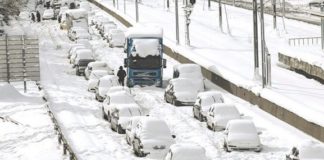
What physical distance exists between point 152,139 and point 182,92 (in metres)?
11.8

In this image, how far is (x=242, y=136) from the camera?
93.6 feet

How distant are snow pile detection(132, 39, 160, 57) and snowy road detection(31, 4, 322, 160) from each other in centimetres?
240

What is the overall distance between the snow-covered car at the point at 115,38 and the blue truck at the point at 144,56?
67.0 feet

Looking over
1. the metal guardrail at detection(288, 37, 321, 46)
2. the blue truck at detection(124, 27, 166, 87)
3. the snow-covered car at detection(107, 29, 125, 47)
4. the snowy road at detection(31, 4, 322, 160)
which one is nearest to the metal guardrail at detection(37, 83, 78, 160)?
the snowy road at detection(31, 4, 322, 160)

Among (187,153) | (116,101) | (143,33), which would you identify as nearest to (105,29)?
(143,33)

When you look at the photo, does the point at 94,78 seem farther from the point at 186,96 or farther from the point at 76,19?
the point at 76,19

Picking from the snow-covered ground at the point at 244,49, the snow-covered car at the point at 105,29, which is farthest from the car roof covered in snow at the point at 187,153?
the snow-covered car at the point at 105,29

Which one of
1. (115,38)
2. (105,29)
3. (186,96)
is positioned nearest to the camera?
(186,96)

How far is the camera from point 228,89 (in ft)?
142

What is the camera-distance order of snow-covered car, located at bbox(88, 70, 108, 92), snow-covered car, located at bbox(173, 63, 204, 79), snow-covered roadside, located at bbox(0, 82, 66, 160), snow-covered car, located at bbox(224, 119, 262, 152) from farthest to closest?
snow-covered car, located at bbox(88, 70, 108, 92) → snow-covered car, located at bbox(173, 63, 204, 79) → snow-covered roadside, located at bbox(0, 82, 66, 160) → snow-covered car, located at bbox(224, 119, 262, 152)

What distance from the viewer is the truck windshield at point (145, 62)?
44438 millimetres

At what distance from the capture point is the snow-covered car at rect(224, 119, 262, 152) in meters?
28.5

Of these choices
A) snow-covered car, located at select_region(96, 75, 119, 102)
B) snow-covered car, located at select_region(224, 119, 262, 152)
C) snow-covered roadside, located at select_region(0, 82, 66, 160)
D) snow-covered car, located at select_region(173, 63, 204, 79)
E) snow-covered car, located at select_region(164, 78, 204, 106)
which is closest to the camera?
snow-covered car, located at select_region(224, 119, 262, 152)

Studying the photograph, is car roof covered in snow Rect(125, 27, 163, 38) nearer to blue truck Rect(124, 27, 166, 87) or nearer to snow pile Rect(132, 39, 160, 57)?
blue truck Rect(124, 27, 166, 87)
